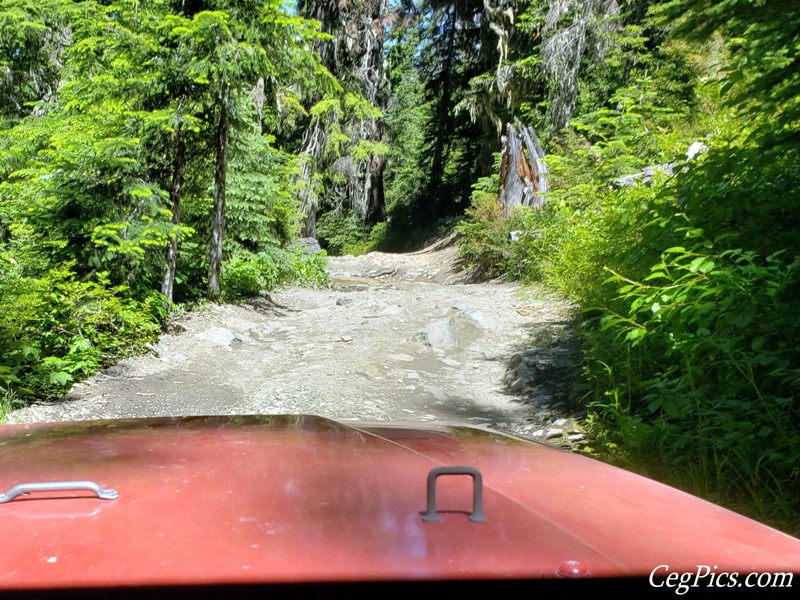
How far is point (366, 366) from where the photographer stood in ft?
26.5

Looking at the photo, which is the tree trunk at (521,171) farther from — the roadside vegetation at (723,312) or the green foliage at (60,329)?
the green foliage at (60,329)

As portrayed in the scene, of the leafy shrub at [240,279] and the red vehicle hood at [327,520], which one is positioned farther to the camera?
the leafy shrub at [240,279]

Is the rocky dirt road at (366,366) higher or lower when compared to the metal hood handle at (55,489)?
lower

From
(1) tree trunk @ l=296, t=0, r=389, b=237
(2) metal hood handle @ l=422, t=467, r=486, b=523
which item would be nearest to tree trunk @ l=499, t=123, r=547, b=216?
(1) tree trunk @ l=296, t=0, r=389, b=237

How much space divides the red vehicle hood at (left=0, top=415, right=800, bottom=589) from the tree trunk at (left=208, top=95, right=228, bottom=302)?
932 centimetres

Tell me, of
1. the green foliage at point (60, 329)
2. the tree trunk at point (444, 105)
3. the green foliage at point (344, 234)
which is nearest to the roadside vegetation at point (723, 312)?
the green foliage at point (60, 329)

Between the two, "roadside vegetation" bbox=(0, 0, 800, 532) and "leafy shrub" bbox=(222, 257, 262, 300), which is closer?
"roadside vegetation" bbox=(0, 0, 800, 532)

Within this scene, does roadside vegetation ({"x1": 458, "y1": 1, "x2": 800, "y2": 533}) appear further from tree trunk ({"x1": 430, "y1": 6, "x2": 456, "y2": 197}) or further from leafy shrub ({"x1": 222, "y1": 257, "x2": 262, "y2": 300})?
tree trunk ({"x1": 430, "y1": 6, "x2": 456, "y2": 197})

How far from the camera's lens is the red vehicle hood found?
45.3 inches

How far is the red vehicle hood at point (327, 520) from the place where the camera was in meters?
1.15

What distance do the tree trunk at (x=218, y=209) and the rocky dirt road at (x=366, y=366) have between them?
0.49 m

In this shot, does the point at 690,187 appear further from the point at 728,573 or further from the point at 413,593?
the point at 413,593

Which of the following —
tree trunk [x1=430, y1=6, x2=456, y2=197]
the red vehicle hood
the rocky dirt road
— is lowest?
the rocky dirt road

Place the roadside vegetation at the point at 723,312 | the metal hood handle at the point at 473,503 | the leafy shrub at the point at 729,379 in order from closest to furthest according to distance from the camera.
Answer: the metal hood handle at the point at 473,503 < the leafy shrub at the point at 729,379 < the roadside vegetation at the point at 723,312
